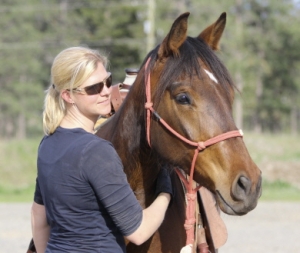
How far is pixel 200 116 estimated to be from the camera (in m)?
3.17

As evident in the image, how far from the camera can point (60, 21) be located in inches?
1773

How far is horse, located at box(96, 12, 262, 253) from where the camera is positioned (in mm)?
3023

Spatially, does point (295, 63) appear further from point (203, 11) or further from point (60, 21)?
point (60, 21)

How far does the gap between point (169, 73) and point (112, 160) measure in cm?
67

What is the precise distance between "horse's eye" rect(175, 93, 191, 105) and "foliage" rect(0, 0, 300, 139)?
108 feet

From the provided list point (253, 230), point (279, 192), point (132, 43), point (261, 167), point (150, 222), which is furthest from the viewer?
point (132, 43)

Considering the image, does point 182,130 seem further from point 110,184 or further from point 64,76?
point 64,76

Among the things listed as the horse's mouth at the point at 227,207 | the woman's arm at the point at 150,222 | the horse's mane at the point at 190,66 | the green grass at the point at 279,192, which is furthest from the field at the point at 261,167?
the horse's mouth at the point at 227,207

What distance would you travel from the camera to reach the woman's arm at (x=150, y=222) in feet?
9.93

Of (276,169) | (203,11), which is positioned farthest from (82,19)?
A: (276,169)

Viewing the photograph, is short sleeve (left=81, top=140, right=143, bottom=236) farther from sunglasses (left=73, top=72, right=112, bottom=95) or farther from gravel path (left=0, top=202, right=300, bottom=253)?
gravel path (left=0, top=202, right=300, bottom=253)

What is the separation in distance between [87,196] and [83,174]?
0.38ft

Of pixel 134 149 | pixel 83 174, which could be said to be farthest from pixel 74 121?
pixel 134 149

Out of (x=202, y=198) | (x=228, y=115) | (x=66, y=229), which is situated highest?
(x=228, y=115)
